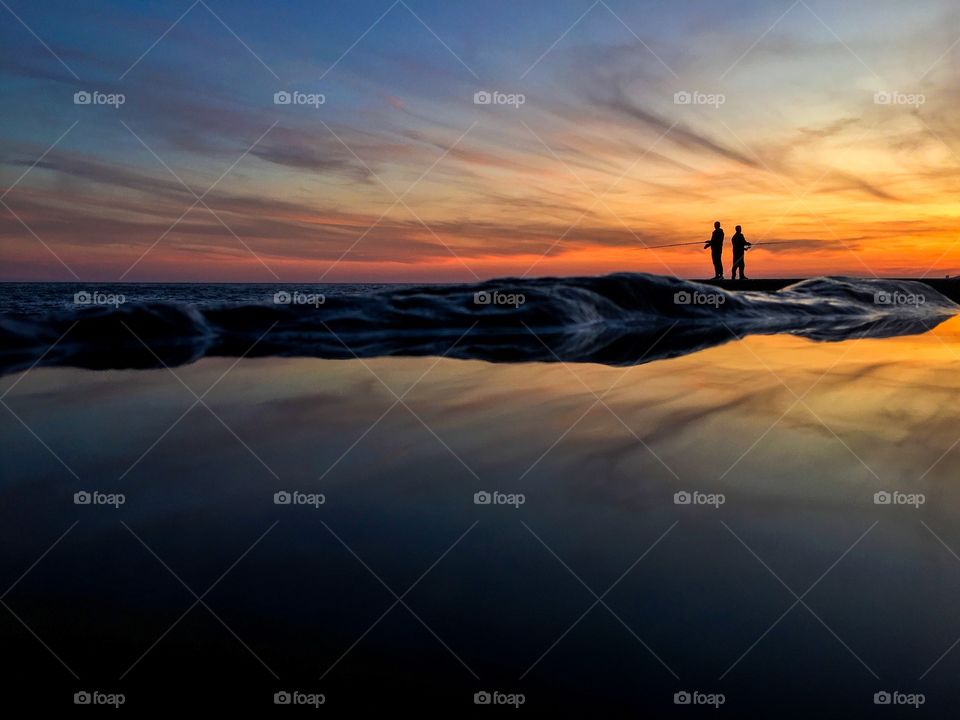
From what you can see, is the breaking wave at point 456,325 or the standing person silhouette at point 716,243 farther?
the standing person silhouette at point 716,243

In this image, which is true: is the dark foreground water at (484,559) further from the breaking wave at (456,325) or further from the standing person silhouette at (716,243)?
the standing person silhouette at (716,243)

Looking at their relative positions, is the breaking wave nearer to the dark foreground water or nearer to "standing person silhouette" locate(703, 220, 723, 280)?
the dark foreground water

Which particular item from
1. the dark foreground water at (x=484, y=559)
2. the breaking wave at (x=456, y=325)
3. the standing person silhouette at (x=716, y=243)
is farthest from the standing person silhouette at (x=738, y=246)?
the dark foreground water at (x=484, y=559)

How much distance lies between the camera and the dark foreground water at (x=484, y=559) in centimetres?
169

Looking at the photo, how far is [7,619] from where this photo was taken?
1.91 meters

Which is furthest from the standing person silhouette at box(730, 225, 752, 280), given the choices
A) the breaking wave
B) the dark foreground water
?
the dark foreground water

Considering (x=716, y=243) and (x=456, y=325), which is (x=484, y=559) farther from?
(x=716, y=243)

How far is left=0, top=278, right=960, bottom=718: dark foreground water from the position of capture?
1687 millimetres

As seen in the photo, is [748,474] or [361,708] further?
[748,474]

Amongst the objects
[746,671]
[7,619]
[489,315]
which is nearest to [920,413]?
[746,671]

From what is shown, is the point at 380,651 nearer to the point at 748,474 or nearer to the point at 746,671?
the point at 746,671

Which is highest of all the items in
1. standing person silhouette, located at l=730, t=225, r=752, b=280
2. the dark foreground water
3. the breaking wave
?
standing person silhouette, located at l=730, t=225, r=752, b=280

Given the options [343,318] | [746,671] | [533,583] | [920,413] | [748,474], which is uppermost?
[343,318]

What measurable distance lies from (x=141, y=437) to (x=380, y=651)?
276 centimetres
